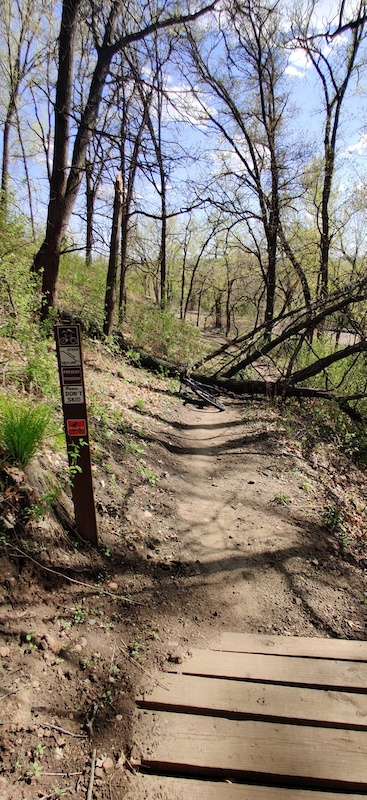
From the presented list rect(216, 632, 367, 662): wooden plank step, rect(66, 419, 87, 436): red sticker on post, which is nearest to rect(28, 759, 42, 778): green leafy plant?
rect(216, 632, 367, 662): wooden plank step

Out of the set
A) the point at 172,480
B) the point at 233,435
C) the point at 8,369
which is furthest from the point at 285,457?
the point at 8,369

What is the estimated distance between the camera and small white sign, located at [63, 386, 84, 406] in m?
2.80

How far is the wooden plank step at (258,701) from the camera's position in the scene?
2.24 metres

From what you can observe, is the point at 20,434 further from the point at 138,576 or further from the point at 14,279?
the point at 14,279

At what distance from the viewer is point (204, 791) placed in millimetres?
1843

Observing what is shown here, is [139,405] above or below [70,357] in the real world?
below

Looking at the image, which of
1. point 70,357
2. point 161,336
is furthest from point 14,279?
point 161,336

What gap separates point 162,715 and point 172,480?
3.12 meters

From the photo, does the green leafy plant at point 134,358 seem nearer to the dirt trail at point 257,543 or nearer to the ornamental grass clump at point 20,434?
the dirt trail at point 257,543

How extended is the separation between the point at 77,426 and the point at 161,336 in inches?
467

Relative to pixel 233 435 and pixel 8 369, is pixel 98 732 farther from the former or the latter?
pixel 233 435

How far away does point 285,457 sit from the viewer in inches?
261

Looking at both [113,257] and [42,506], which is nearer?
[42,506]

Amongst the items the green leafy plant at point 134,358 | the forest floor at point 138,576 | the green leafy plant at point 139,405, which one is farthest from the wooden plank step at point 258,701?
the green leafy plant at point 134,358
